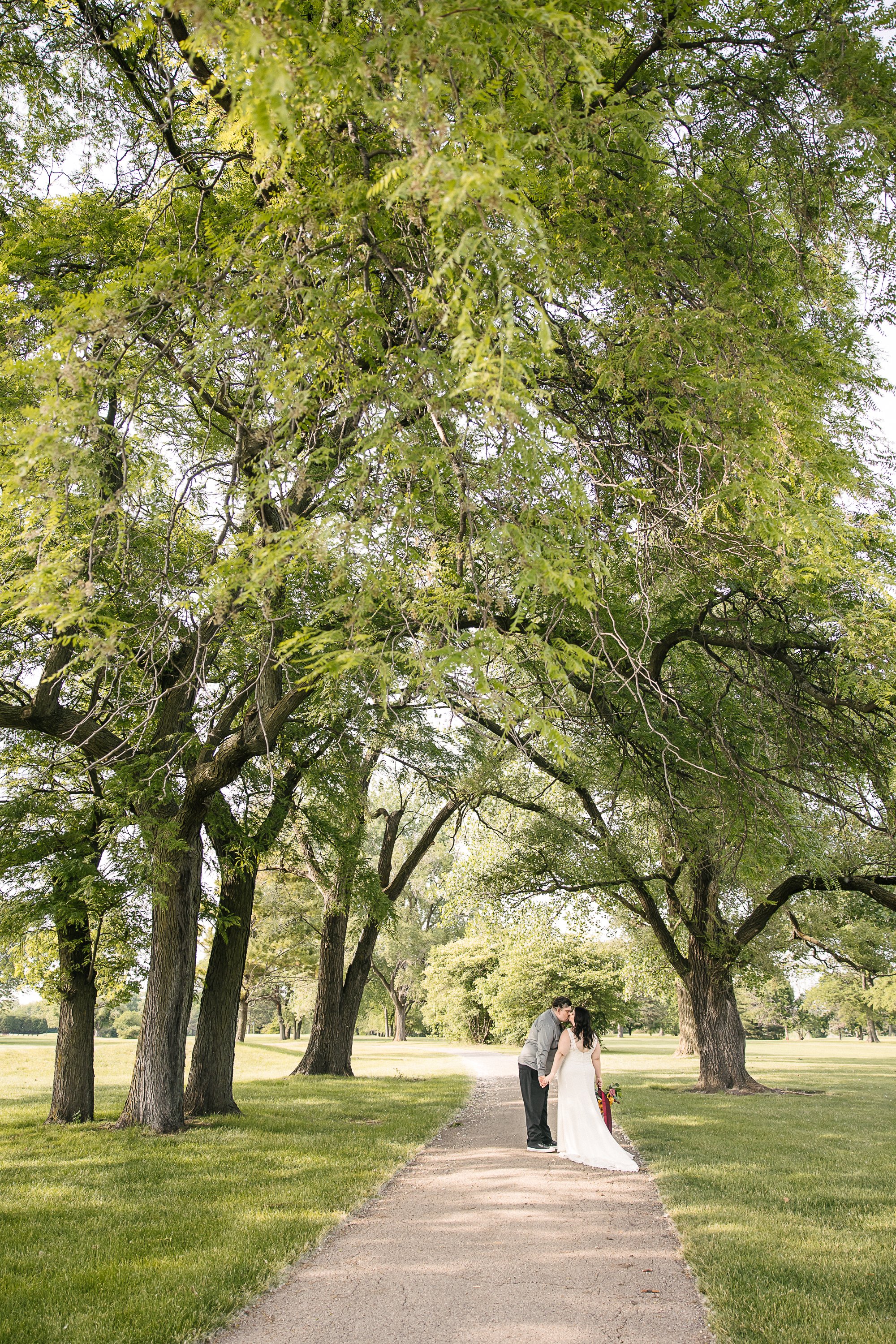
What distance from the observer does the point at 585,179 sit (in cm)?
455

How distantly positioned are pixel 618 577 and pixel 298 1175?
6401 millimetres

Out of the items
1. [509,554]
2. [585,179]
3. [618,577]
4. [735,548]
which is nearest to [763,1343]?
[509,554]

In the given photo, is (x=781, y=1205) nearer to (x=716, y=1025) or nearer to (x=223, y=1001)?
(x=223, y=1001)

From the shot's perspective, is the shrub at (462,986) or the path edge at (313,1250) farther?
the shrub at (462,986)

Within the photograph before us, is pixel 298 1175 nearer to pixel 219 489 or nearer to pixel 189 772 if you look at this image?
pixel 189 772

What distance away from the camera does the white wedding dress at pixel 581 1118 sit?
29.7ft

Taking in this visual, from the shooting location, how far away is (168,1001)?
10.3 m

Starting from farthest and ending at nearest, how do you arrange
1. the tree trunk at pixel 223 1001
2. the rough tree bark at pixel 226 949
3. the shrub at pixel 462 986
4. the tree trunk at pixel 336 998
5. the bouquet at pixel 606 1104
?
the shrub at pixel 462 986, the tree trunk at pixel 336 998, the tree trunk at pixel 223 1001, the rough tree bark at pixel 226 949, the bouquet at pixel 606 1104

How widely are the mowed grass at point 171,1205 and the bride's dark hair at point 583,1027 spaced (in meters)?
2.33

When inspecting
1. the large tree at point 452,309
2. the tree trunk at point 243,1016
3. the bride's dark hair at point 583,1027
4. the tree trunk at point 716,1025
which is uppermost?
the large tree at point 452,309

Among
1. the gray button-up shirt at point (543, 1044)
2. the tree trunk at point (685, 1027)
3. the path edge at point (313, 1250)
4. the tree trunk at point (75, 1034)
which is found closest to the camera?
the path edge at point (313, 1250)

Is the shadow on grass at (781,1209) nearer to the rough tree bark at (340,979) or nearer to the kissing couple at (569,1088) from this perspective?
the kissing couple at (569,1088)

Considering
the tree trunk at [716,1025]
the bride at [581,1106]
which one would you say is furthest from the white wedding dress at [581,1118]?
the tree trunk at [716,1025]

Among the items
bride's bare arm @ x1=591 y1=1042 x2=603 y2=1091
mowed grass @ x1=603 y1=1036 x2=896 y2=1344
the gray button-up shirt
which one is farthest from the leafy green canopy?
the gray button-up shirt
